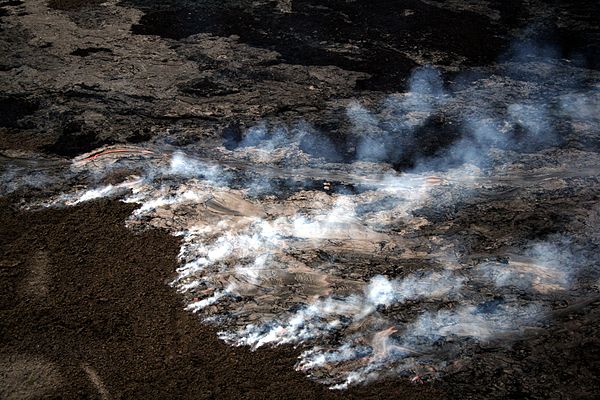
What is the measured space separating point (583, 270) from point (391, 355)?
2.14 meters

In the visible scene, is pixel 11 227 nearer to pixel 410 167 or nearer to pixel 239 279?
pixel 239 279

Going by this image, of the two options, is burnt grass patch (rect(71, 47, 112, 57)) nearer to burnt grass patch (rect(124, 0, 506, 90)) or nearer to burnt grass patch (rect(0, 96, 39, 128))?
burnt grass patch (rect(124, 0, 506, 90))

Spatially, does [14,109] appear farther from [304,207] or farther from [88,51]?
[304,207]

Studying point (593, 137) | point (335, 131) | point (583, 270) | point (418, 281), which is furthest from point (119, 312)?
point (593, 137)

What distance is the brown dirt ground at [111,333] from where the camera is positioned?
171 inches

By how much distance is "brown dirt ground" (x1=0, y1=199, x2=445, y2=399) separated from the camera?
4.34 metres

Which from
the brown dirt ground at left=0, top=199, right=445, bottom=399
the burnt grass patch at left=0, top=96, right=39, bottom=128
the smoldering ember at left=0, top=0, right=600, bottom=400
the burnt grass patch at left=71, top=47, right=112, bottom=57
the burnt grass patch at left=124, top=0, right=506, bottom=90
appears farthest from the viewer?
the burnt grass patch at left=71, top=47, right=112, bottom=57

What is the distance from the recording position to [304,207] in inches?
244

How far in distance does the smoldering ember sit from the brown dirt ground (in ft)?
0.07

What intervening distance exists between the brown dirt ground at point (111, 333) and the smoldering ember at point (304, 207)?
2 cm

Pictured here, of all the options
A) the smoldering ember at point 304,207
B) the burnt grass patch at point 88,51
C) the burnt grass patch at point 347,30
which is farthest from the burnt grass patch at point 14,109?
the burnt grass patch at point 347,30

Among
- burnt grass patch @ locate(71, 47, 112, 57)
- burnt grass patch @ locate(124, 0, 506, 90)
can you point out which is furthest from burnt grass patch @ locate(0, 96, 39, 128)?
burnt grass patch @ locate(124, 0, 506, 90)

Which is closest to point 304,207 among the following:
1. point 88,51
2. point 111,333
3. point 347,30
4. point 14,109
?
point 111,333

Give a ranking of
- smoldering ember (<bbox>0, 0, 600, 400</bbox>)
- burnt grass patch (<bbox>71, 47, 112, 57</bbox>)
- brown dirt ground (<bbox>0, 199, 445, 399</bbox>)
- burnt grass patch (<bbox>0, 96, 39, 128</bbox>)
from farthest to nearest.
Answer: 1. burnt grass patch (<bbox>71, 47, 112, 57</bbox>)
2. burnt grass patch (<bbox>0, 96, 39, 128</bbox>)
3. smoldering ember (<bbox>0, 0, 600, 400</bbox>)
4. brown dirt ground (<bbox>0, 199, 445, 399</bbox>)
